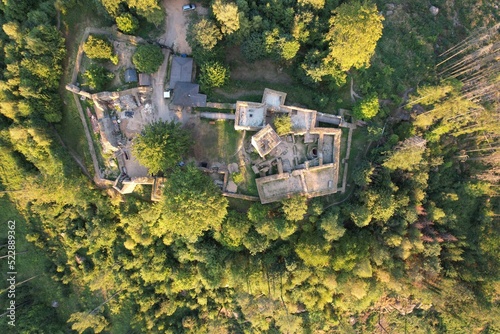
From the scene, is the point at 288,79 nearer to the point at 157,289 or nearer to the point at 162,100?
the point at 162,100

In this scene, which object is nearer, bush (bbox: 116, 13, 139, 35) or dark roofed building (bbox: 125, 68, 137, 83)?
bush (bbox: 116, 13, 139, 35)

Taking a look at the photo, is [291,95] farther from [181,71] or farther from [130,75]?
[130,75]

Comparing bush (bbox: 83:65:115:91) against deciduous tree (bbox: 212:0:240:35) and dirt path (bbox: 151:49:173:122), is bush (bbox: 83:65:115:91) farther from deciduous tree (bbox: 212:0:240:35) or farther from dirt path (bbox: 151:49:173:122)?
deciduous tree (bbox: 212:0:240:35)

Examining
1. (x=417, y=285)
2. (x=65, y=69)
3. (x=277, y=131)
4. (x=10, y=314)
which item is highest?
(x=65, y=69)

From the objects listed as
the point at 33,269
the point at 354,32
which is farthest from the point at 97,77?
the point at 33,269

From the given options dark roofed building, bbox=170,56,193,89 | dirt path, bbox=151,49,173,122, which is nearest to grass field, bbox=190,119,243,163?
dirt path, bbox=151,49,173,122

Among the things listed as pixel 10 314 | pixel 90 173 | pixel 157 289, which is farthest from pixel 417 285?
pixel 10 314

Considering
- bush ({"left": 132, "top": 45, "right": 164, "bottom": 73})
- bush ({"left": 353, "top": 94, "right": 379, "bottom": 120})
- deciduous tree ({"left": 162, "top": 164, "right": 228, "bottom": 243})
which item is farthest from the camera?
bush ({"left": 132, "top": 45, "right": 164, "bottom": 73})
